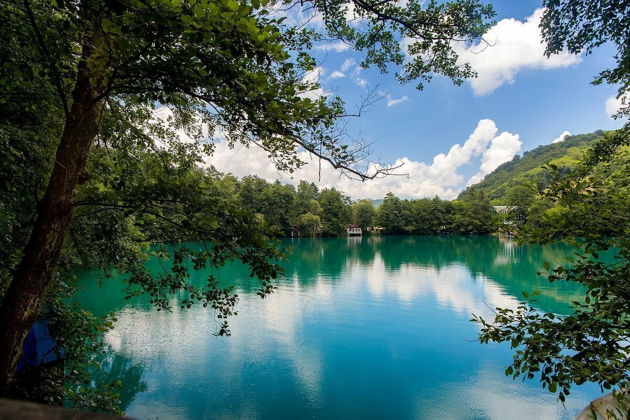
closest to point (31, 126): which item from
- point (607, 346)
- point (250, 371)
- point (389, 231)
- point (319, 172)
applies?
point (319, 172)

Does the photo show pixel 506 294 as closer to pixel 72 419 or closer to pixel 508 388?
pixel 508 388

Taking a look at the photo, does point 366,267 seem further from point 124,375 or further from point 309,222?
point 309,222

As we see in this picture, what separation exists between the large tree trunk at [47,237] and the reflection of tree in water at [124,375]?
772cm

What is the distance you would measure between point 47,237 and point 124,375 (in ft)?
31.6

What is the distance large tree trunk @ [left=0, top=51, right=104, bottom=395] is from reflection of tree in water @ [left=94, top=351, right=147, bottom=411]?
25.3 ft

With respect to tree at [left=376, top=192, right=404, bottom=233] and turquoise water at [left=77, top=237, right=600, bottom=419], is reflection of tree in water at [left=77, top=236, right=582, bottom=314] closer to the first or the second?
turquoise water at [left=77, top=237, right=600, bottom=419]

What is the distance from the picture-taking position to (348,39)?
455cm

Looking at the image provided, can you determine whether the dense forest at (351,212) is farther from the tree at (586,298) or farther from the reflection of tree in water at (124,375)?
the tree at (586,298)

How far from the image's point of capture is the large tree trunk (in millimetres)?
2709

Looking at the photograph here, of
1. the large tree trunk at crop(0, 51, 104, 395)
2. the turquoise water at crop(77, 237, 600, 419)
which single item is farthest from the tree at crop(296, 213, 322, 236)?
the large tree trunk at crop(0, 51, 104, 395)

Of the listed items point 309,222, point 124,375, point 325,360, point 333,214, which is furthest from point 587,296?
point 333,214

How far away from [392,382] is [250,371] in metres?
4.35

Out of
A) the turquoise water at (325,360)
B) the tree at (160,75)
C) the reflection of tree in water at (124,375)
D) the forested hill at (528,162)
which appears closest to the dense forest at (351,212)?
the forested hill at (528,162)

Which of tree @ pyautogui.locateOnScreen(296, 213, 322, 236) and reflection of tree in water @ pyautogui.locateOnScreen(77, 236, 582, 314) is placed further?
tree @ pyautogui.locateOnScreen(296, 213, 322, 236)
